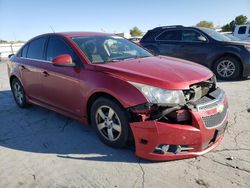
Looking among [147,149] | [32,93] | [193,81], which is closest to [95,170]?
[147,149]

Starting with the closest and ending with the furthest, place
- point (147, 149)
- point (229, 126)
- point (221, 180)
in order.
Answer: point (221, 180), point (147, 149), point (229, 126)

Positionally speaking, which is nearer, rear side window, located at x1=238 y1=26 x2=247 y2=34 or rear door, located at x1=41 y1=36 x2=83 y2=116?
rear door, located at x1=41 y1=36 x2=83 y2=116

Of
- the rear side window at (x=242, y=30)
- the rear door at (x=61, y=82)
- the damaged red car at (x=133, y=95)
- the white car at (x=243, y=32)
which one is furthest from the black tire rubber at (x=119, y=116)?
the rear side window at (x=242, y=30)

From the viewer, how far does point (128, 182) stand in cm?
282

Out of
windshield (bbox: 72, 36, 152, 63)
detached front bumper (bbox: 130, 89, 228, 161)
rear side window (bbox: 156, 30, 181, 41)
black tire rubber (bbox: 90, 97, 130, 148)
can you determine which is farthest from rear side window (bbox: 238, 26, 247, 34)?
black tire rubber (bbox: 90, 97, 130, 148)

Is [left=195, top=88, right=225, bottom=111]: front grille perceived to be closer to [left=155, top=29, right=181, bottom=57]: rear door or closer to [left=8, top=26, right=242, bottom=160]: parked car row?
[left=8, top=26, right=242, bottom=160]: parked car row

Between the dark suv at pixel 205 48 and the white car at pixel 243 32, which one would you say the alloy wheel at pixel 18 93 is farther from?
the white car at pixel 243 32

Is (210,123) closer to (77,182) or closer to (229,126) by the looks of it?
(229,126)

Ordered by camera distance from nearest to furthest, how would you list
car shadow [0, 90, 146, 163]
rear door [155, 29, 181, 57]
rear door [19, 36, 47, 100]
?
car shadow [0, 90, 146, 163] < rear door [19, 36, 47, 100] < rear door [155, 29, 181, 57]

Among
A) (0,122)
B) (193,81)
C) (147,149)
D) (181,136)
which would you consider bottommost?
(0,122)

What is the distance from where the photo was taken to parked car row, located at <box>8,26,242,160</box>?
295 centimetres

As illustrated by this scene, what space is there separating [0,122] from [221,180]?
163 inches

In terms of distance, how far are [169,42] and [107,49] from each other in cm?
510

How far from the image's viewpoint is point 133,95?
3.03 meters
